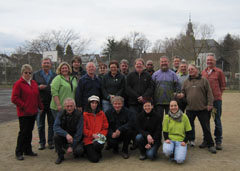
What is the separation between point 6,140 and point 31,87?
90.8 inches

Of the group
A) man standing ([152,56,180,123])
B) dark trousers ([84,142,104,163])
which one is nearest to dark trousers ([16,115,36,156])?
dark trousers ([84,142,104,163])

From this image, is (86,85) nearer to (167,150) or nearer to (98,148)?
(98,148)

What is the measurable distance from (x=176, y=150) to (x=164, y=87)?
1.46 meters

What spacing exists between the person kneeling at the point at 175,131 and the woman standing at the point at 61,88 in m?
2.19

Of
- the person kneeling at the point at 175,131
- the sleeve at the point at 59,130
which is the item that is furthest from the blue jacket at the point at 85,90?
the person kneeling at the point at 175,131

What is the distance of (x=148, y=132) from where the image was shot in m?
4.85

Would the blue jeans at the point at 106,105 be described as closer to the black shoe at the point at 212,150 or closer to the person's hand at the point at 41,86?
the person's hand at the point at 41,86

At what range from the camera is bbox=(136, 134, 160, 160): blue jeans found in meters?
4.59

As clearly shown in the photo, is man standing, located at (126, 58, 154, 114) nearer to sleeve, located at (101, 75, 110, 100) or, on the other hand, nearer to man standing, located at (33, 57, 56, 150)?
sleeve, located at (101, 75, 110, 100)

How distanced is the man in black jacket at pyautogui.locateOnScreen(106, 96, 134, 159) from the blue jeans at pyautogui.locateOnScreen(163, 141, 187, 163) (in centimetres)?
85

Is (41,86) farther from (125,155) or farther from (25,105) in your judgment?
(125,155)

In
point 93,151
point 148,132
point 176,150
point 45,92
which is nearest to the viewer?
point 176,150

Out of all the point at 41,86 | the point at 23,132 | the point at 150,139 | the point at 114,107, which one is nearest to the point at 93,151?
the point at 114,107

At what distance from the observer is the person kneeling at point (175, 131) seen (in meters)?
4.48
